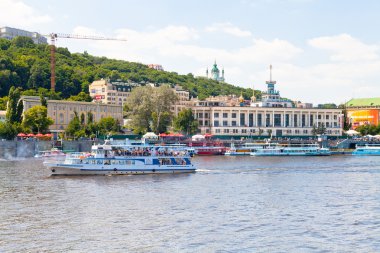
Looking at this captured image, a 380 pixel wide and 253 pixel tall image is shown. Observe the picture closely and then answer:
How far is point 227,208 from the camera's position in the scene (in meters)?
54.8

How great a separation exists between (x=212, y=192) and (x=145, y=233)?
23678 mm

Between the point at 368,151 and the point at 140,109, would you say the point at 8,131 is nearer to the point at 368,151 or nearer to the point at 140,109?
the point at 140,109

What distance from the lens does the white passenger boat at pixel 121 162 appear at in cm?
8419

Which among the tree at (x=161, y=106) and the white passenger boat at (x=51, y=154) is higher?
the tree at (x=161, y=106)

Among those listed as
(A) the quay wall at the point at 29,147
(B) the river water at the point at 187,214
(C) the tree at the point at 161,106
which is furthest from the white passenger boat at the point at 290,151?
(B) the river water at the point at 187,214

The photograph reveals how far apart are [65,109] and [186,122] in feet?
115

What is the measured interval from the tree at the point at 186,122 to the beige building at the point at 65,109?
2367 cm

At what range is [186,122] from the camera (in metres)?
183

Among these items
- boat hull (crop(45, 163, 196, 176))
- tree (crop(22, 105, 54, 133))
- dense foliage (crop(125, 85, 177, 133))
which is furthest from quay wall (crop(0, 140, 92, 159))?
boat hull (crop(45, 163, 196, 176))

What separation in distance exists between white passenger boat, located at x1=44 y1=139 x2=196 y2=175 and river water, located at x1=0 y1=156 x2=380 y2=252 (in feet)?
11.4

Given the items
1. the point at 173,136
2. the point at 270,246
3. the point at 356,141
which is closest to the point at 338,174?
the point at 270,246

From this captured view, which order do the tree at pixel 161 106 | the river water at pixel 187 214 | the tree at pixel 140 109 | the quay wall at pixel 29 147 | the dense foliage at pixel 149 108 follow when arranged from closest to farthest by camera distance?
the river water at pixel 187 214, the quay wall at pixel 29 147, the tree at pixel 140 109, the dense foliage at pixel 149 108, the tree at pixel 161 106

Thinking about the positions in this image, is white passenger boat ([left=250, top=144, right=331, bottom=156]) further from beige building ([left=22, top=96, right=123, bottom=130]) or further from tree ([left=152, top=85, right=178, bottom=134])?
beige building ([left=22, top=96, right=123, bottom=130])

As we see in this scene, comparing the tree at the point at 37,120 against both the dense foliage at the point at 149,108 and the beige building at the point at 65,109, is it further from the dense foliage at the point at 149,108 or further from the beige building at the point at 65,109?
the dense foliage at the point at 149,108
